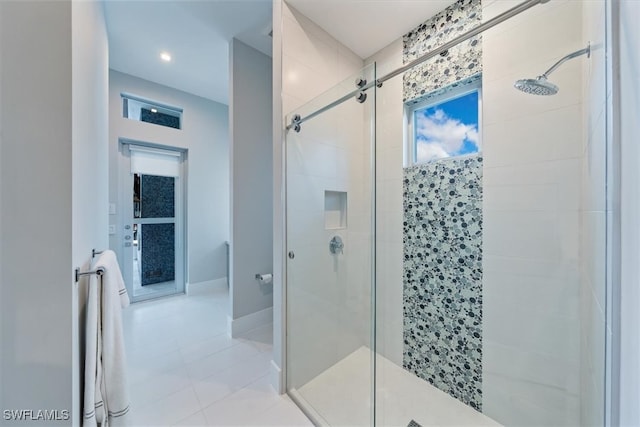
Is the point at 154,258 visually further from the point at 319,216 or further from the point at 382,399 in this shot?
the point at 382,399

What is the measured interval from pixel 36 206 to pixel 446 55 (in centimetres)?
222

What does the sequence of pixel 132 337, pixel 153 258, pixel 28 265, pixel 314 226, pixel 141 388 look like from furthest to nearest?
pixel 153 258, pixel 132 337, pixel 314 226, pixel 141 388, pixel 28 265

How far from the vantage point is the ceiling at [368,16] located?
5.32ft

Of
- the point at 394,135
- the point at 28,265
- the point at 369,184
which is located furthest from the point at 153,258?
the point at 394,135

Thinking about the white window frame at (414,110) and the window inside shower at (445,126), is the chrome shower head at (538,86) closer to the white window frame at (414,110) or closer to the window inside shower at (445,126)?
the window inside shower at (445,126)

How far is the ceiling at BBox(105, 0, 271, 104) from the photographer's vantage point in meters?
2.06

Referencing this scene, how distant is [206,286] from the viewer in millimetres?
3676

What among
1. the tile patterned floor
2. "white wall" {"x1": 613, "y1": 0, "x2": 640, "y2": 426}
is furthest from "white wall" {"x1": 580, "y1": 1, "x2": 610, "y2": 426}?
the tile patterned floor

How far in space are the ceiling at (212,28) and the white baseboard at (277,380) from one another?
2.51 meters

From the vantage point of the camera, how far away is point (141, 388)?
5.32ft

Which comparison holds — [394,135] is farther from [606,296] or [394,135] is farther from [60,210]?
[60,210]

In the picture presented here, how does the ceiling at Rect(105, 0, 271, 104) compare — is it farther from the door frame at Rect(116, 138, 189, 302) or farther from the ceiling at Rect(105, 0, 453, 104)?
the door frame at Rect(116, 138, 189, 302)

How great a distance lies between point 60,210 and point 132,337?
2112mm

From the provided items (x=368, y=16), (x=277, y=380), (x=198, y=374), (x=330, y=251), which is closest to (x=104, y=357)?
(x=198, y=374)
